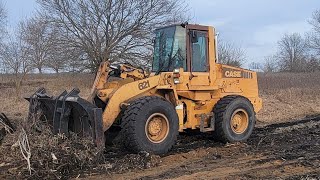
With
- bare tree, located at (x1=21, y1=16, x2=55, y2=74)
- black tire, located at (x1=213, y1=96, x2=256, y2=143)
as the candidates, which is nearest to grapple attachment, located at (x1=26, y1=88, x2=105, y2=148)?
black tire, located at (x1=213, y1=96, x2=256, y2=143)

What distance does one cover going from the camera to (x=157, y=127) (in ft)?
25.5

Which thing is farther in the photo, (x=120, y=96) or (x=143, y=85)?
(x=143, y=85)

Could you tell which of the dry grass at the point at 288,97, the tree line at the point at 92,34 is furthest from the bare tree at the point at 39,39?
the dry grass at the point at 288,97

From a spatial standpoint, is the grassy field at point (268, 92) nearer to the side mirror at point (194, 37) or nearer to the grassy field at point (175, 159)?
the grassy field at point (175, 159)

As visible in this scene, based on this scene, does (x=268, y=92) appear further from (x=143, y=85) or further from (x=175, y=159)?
(x=175, y=159)

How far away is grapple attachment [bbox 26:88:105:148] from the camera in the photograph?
6949mm

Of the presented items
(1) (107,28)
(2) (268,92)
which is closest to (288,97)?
(2) (268,92)

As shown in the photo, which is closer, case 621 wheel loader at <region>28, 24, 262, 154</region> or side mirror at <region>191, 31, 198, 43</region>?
case 621 wheel loader at <region>28, 24, 262, 154</region>

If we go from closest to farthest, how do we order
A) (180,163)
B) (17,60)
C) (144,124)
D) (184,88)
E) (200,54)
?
(180,163)
(144,124)
(184,88)
(200,54)
(17,60)

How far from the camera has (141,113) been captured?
723 centimetres

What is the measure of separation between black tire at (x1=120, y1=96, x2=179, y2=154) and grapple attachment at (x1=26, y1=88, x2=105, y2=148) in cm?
48

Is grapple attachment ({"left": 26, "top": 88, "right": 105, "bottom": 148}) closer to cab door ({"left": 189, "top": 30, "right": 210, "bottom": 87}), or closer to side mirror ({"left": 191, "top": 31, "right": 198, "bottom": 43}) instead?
cab door ({"left": 189, "top": 30, "right": 210, "bottom": 87})

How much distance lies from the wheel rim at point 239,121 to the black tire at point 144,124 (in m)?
1.98

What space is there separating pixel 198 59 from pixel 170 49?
2.08 feet
